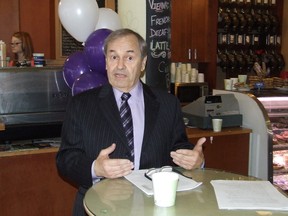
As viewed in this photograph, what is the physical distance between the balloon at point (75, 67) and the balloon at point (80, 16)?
0.19 meters

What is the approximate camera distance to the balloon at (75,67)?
2921mm

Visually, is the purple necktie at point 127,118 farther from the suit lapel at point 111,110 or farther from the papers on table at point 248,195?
the papers on table at point 248,195

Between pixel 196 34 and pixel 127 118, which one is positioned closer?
pixel 127 118

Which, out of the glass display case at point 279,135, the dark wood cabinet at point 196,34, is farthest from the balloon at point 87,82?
the dark wood cabinet at point 196,34

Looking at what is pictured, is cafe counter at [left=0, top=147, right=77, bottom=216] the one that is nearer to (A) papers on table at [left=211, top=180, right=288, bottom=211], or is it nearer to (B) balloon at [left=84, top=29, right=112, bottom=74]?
(B) balloon at [left=84, top=29, right=112, bottom=74]

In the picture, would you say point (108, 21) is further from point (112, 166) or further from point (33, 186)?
point (112, 166)

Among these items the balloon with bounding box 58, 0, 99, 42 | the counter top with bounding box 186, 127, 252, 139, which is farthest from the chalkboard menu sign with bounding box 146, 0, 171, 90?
the counter top with bounding box 186, 127, 252, 139

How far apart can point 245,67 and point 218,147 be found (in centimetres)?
310

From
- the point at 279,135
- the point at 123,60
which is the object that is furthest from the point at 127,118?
the point at 279,135

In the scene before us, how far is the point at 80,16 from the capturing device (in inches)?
114

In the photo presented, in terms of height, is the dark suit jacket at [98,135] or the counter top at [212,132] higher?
the dark suit jacket at [98,135]

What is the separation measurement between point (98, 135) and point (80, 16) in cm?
132

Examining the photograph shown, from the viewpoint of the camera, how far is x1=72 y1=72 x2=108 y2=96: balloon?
2713 millimetres

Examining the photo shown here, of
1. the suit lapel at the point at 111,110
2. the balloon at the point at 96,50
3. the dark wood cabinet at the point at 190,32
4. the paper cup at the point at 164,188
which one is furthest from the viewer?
the dark wood cabinet at the point at 190,32
